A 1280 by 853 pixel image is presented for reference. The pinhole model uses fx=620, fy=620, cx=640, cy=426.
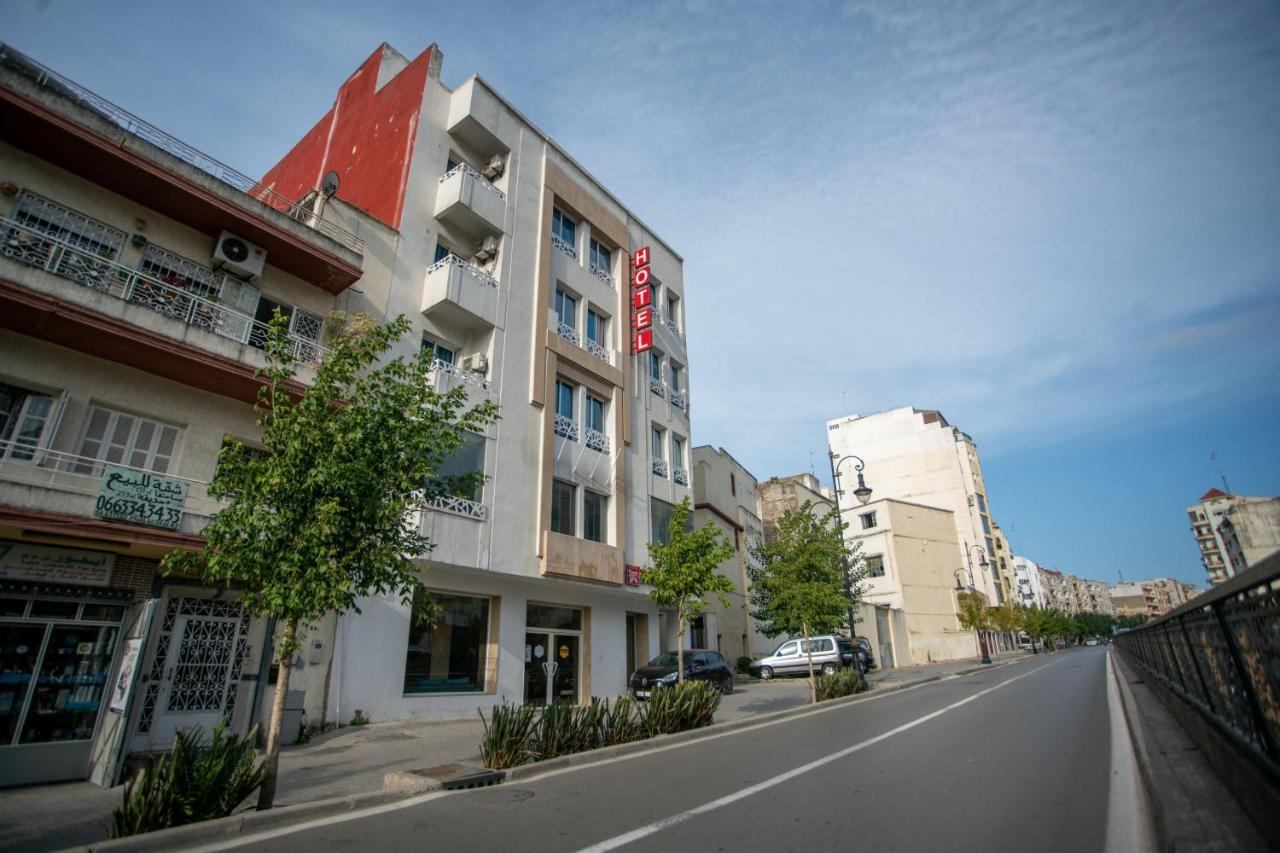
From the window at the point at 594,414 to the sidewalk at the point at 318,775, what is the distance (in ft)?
32.8

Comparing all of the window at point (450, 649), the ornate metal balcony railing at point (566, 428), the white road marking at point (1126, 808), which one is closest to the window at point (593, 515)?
the ornate metal balcony railing at point (566, 428)

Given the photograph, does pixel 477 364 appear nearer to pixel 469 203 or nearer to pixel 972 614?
pixel 469 203

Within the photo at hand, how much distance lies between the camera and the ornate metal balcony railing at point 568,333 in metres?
21.0

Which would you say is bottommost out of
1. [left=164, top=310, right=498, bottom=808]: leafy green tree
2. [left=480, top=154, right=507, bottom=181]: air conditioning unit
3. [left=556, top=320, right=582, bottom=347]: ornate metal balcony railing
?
[left=164, top=310, right=498, bottom=808]: leafy green tree

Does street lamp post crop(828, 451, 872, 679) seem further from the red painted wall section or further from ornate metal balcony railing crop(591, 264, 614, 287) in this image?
the red painted wall section

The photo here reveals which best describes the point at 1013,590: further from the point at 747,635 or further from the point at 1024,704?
the point at 1024,704

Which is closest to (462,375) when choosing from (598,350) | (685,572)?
(598,350)

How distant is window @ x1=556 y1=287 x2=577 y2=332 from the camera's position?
21.6 metres

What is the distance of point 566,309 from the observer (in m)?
22.0

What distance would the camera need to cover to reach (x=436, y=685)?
Result: 15.4 m

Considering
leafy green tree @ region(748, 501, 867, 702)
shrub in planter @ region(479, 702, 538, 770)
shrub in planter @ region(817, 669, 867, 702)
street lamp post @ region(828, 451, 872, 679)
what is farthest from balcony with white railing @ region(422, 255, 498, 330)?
shrub in planter @ region(817, 669, 867, 702)

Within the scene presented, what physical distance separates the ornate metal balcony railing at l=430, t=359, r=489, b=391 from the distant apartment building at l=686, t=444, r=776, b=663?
1572cm

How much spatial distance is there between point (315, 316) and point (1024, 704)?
19.2 m

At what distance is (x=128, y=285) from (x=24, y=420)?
292 cm
